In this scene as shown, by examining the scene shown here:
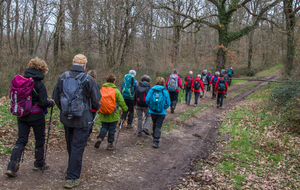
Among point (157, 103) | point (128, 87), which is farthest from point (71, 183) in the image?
point (128, 87)

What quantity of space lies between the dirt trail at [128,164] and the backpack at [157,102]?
1186 millimetres

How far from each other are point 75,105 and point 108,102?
1866 mm

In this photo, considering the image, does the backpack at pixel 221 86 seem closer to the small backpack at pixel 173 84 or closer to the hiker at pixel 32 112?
the small backpack at pixel 173 84

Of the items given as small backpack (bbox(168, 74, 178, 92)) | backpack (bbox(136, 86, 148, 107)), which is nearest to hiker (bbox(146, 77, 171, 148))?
backpack (bbox(136, 86, 148, 107))

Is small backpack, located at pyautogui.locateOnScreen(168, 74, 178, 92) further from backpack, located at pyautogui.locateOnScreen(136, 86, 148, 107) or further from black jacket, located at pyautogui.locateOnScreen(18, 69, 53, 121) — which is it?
black jacket, located at pyautogui.locateOnScreen(18, 69, 53, 121)

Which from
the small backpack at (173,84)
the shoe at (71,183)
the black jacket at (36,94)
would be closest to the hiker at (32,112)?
the black jacket at (36,94)

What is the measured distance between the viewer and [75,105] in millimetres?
3652

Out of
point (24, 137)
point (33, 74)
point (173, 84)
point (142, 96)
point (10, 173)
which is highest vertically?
point (33, 74)

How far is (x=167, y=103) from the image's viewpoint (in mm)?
Result: 6273

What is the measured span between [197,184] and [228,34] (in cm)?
1992

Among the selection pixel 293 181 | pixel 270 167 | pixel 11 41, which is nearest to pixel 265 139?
pixel 270 167

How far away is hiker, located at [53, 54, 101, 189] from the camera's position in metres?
3.66

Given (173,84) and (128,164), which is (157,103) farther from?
(173,84)

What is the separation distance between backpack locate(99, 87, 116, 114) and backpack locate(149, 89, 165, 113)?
3.88 ft
